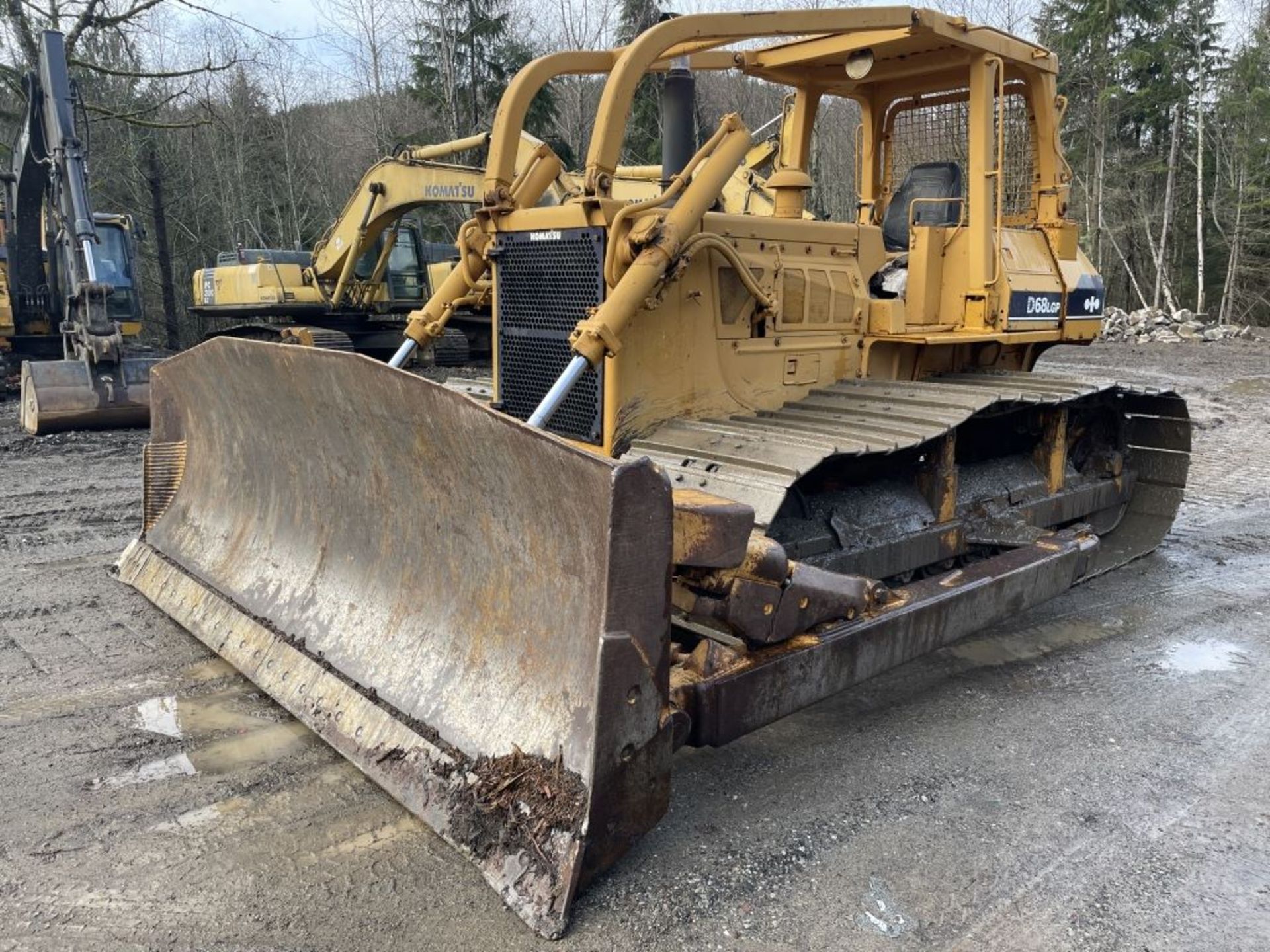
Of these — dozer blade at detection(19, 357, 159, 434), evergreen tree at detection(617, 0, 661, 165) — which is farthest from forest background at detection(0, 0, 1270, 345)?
dozer blade at detection(19, 357, 159, 434)

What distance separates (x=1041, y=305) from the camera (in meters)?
5.28

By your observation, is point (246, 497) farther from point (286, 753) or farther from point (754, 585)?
point (754, 585)

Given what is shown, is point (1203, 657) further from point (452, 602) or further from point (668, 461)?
point (452, 602)

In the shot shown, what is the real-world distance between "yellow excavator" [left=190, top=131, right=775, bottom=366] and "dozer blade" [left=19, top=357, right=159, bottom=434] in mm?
2224

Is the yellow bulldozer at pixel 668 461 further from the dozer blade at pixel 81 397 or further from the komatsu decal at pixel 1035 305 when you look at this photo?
the dozer blade at pixel 81 397

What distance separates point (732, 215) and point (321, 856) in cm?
294

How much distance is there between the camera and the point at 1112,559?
221 inches

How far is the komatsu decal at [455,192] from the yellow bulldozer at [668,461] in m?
6.97

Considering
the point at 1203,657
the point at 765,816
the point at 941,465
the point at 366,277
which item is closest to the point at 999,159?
the point at 941,465

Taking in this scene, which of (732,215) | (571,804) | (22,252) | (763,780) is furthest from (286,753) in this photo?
(22,252)

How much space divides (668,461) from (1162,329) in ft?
66.7

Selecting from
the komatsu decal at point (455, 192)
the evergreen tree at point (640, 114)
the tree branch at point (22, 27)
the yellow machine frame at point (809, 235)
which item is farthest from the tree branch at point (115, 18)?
the yellow machine frame at point (809, 235)

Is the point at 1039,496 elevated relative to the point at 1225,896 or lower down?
elevated

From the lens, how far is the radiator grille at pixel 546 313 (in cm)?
410
